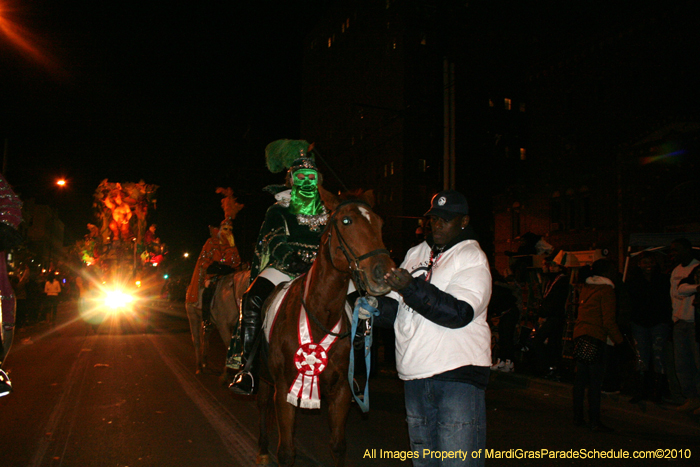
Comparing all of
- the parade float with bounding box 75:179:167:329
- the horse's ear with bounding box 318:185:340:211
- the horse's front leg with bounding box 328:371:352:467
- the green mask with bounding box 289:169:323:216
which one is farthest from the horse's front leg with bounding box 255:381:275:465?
the parade float with bounding box 75:179:167:329

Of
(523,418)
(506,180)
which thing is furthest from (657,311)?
(506,180)

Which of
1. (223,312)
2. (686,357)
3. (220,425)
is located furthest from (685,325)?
(223,312)

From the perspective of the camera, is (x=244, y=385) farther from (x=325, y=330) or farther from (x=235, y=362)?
(x=325, y=330)

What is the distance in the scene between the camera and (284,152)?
650 cm

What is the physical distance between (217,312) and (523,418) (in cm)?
576

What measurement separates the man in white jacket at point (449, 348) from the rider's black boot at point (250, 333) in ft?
7.89

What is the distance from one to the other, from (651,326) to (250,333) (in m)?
6.56

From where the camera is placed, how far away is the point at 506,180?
145ft

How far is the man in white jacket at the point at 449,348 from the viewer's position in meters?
2.97

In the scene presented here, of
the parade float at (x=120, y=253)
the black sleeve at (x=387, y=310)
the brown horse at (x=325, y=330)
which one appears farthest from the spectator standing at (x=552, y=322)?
the parade float at (x=120, y=253)

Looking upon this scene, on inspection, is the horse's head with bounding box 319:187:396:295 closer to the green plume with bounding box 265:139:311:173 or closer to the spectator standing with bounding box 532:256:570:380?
the green plume with bounding box 265:139:311:173

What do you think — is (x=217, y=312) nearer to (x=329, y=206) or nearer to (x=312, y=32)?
(x=329, y=206)

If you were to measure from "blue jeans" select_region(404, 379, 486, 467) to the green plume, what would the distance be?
376 cm

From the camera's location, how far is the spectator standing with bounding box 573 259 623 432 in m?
6.55
